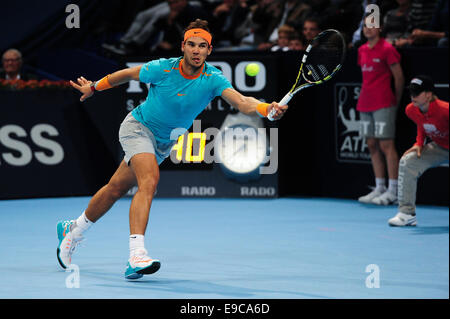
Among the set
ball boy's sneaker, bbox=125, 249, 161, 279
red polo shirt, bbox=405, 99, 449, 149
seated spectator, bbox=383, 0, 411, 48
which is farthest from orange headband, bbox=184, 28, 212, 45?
seated spectator, bbox=383, 0, 411, 48

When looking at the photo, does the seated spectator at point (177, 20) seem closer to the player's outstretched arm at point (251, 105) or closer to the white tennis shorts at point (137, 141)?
the white tennis shorts at point (137, 141)

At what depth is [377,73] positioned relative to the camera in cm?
939

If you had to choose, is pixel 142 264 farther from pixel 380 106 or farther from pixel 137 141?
pixel 380 106

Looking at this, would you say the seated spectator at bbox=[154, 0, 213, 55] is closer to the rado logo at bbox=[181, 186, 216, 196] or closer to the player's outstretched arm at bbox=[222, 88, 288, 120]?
the rado logo at bbox=[181, 186, 216, 196]

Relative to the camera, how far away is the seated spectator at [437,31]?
31.6 feet

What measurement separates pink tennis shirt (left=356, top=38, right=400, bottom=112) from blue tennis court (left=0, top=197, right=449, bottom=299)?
1182 millimetres

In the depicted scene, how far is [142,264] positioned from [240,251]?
1.69m

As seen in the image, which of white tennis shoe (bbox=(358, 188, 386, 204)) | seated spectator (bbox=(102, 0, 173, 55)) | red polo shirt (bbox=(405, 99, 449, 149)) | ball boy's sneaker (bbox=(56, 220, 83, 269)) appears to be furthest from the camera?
seated spectator (bbox=(102, 0, 173, 55))

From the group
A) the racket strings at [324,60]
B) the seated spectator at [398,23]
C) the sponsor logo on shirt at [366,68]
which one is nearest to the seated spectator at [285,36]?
the seated spectator at [398,23]

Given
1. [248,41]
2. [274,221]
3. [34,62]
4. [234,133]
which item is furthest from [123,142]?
[34,62]

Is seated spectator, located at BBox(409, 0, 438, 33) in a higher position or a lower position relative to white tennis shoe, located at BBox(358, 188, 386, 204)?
higher

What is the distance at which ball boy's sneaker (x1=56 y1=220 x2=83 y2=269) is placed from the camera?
630 cm

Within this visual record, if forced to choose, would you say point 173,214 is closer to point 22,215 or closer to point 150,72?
point 22,215

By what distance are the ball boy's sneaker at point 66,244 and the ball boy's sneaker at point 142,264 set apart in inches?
26.0
